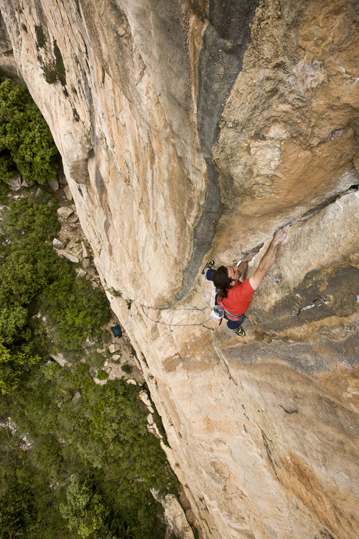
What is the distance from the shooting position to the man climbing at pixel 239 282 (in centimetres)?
296

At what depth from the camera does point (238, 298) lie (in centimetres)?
317

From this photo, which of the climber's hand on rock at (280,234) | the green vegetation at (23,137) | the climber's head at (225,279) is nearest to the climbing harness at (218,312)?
the climber's head at (225,279)

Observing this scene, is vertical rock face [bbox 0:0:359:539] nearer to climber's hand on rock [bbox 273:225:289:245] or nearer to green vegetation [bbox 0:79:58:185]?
climber's hand on rock [bbox 273:225:289:245]

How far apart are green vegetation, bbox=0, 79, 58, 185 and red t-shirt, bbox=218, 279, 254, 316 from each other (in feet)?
30.9

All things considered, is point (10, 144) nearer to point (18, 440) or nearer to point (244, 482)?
point (18, 440)

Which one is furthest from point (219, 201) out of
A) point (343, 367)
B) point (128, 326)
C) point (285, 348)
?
point (128, 326)

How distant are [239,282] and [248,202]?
3.15ft

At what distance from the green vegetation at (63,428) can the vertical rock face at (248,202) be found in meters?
4.61

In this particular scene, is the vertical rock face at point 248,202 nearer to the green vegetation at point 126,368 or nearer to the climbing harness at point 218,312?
the climbing harness at point 218,312

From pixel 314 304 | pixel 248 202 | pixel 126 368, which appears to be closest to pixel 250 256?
pixel 248 202

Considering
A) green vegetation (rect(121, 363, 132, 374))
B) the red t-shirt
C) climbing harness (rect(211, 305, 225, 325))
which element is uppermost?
the red t-shirt

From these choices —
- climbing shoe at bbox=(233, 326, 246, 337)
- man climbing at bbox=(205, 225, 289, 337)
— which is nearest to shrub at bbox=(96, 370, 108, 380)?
climbing shoe at bbox=(233, 326, 246, 337)

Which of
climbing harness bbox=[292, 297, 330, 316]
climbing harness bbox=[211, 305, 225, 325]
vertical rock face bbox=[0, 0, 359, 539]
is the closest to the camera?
vertical rock face bbox=[0, 0, 359, 539]

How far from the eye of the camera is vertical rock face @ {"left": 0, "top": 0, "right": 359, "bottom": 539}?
1925 millimetres
